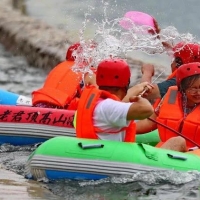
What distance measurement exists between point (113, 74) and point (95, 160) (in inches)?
29.0

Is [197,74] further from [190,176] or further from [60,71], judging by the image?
[60,71]

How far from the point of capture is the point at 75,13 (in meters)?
18.9

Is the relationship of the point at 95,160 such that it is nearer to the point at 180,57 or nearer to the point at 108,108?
the point at 108,108

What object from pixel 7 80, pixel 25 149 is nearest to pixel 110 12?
pixel 7 80

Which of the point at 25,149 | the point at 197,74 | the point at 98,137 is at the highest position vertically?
the point at 197,74

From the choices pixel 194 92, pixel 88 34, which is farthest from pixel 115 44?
pixel 88 34

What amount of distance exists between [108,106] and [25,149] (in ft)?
8.36

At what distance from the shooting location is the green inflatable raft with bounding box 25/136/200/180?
21.3ft

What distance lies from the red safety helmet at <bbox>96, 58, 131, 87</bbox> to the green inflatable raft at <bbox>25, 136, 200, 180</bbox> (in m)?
0.50

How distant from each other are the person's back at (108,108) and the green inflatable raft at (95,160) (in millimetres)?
110

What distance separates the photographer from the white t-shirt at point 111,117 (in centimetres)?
631

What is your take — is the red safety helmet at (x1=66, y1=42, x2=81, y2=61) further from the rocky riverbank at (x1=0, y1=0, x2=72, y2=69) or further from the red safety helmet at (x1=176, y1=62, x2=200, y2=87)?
the rocky riverbank at (x1=0, y1=0, x2=72, y2=69)

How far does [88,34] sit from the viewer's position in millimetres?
15914

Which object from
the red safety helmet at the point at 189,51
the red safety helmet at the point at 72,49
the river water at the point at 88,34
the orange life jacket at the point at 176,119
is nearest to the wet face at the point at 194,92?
the orange life jacket at the point at 176,119
